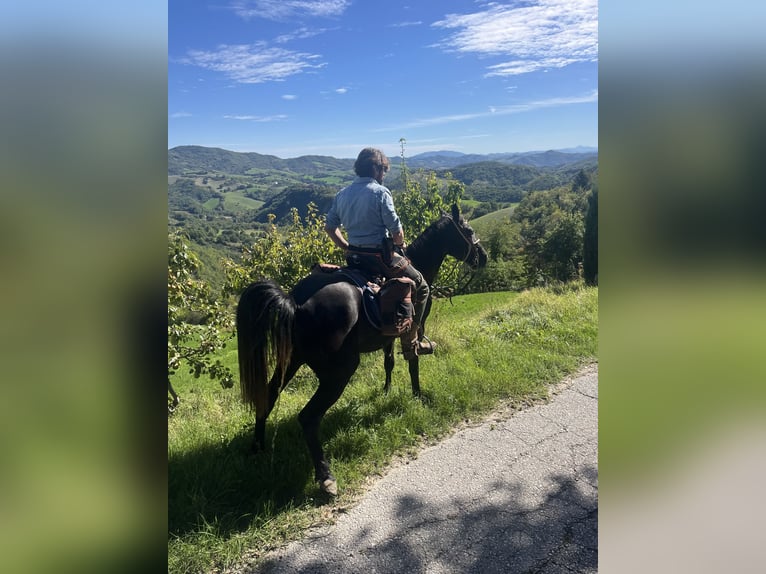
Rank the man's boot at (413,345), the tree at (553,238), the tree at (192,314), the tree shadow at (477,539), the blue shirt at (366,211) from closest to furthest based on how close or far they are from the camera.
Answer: the tree shadow at (477,539), the blue shirt at (366,211), the man's boot at (413,345), the tree at (192,314), the tree at (553,238)

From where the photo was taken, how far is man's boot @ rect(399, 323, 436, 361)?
4.90 m

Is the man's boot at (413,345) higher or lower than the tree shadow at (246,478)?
higher

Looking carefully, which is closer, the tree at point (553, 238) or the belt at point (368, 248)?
the belt at point (368, 248)

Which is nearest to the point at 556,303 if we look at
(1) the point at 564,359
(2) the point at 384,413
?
(1) the point at 564,359

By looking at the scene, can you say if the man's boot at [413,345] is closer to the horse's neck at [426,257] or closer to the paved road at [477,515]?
the horse's neck at [426,257]

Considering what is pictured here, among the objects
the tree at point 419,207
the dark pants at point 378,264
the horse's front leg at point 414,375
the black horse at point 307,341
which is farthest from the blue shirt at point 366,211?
the tree at point 419,207

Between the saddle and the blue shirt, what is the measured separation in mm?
363

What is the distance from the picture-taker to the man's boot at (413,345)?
4901 mm

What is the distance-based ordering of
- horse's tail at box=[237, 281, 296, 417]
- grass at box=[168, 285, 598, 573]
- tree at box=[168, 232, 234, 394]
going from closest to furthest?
1. grass at box=[168, 285, 598, 573]
2. horse's tail at box=[237, 281, 296, 417]
3. tree at box=[168, 232, 234, 394]

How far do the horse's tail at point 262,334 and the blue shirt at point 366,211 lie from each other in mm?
1104

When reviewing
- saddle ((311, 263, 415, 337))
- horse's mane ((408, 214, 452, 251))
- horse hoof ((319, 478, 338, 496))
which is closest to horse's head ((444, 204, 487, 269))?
horse's mane ((408, 214, 452, 251))

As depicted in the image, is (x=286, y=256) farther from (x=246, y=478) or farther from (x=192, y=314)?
(x=246, y=478)

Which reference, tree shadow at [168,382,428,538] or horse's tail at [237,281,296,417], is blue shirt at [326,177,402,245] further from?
tree shadow at [168,382,428,538]

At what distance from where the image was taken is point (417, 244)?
17.5ft
